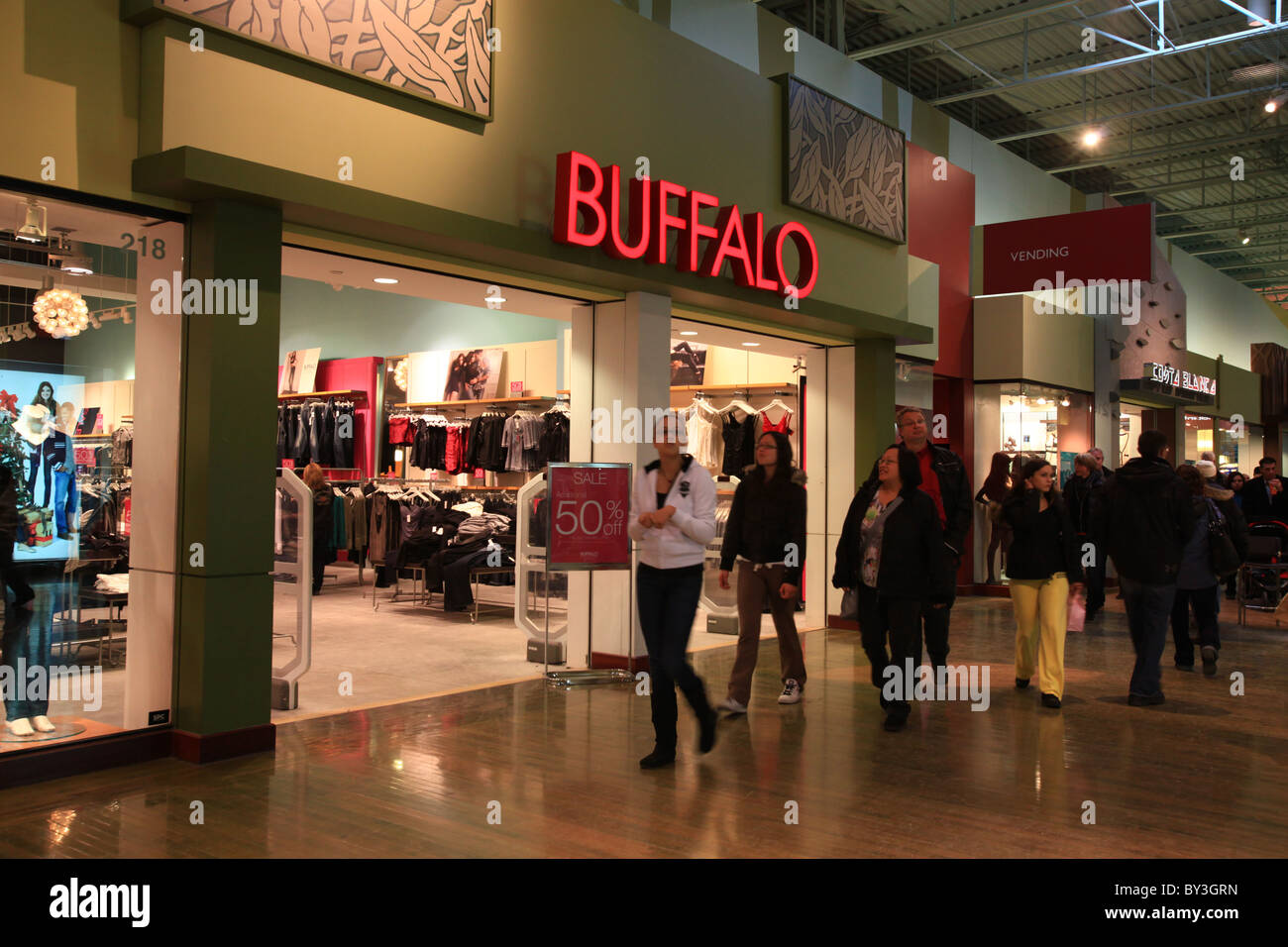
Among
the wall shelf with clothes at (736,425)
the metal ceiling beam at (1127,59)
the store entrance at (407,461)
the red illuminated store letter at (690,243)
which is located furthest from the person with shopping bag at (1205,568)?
the metal ceiling beam at (1127,59)

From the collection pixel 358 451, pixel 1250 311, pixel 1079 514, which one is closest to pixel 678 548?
pixel 1079 514

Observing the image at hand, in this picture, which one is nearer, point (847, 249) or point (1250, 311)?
point (847, 249)

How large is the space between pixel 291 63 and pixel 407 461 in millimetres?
9936

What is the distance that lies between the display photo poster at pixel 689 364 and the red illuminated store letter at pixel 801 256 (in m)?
3.30

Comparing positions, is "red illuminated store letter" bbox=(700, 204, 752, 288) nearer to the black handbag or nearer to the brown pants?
the brown pants

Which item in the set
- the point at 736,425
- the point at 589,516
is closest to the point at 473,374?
the point at 736,425

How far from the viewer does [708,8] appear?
1155 centimetres

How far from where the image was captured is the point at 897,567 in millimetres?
6051

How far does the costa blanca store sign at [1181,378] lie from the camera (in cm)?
1692

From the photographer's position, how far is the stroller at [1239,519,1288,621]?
1145 cm

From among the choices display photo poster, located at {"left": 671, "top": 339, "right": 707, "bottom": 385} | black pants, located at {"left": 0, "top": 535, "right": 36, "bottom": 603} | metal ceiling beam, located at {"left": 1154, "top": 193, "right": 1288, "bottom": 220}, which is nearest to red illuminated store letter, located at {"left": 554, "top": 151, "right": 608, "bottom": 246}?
black pants, located at {"left": 0, "top": 535, "right": 36, "bottom": 603}

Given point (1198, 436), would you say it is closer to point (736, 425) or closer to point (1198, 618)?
point (736, 425)
